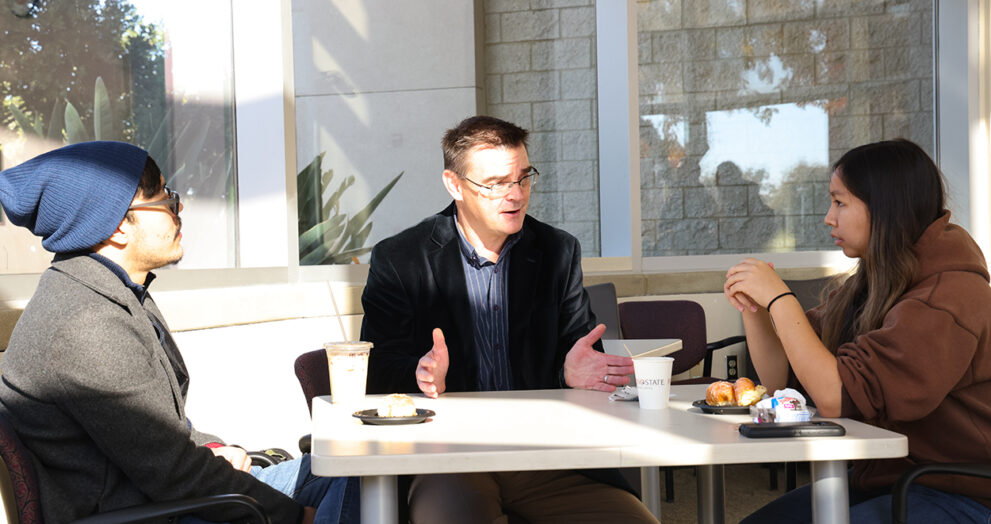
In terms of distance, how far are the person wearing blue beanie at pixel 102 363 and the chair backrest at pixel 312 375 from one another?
499 mm

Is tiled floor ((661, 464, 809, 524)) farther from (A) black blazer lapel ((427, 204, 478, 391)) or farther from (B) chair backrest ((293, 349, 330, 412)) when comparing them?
(B) chair backrest ((293, 349, 330, 412))

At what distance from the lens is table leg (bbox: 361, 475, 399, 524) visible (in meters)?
1.48

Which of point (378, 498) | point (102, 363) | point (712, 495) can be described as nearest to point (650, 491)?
point (712, 495)

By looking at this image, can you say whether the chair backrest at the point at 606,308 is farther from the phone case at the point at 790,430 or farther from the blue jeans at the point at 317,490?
the phone case at the point at 790,430

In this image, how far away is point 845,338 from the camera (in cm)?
207

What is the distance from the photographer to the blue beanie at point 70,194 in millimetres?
1725

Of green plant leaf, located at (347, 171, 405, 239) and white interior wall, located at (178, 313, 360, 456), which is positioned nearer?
white interior wall, located at (178, 313, 360, 456)

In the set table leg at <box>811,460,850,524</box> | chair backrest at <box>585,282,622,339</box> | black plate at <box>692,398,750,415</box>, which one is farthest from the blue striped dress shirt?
chair backrest at <box>585,282,622,339</box>

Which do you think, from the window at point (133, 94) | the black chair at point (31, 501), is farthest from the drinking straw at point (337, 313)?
the black chair at point (31, 501)

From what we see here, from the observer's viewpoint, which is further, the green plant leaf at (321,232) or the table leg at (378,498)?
the green plant leaf at (321,232)

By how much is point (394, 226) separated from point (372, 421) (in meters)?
3.01

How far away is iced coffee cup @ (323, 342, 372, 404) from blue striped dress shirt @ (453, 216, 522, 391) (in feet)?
1.64

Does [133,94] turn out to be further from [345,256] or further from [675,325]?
[675,325]

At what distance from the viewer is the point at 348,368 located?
197 cm
